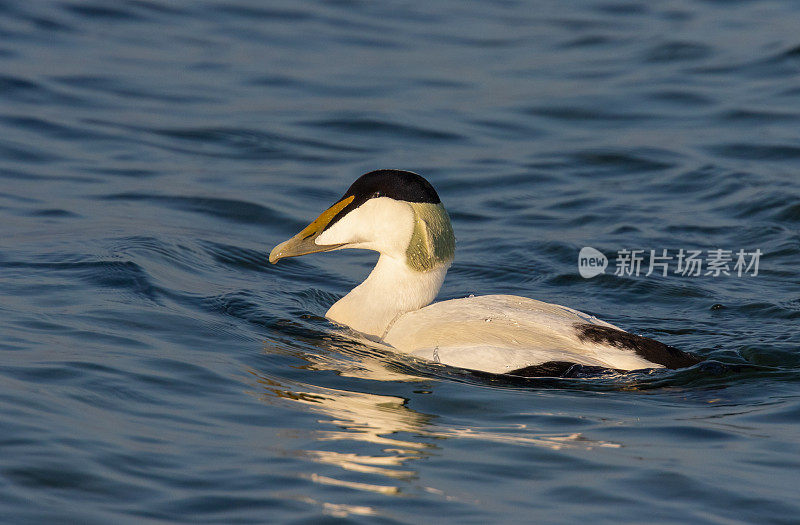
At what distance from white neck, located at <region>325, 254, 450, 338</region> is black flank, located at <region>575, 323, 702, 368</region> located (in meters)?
1.00

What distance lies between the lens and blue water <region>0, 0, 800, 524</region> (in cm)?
466

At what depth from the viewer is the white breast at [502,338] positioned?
5.82 metres

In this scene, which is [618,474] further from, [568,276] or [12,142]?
[12,142]

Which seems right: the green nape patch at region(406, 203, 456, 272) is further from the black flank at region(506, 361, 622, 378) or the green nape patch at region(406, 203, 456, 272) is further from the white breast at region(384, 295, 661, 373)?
the black flank at region(506, 361, 622, 378)

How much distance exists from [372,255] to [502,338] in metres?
3.41

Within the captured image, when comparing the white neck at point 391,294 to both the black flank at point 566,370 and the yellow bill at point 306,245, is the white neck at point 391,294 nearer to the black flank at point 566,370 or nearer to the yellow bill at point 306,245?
the yellow bill at point 306,245

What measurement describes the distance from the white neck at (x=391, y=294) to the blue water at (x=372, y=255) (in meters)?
0.17

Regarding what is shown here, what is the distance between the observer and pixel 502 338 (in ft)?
19.5

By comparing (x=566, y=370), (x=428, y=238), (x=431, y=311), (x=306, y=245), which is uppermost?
(x=428, y=238)
